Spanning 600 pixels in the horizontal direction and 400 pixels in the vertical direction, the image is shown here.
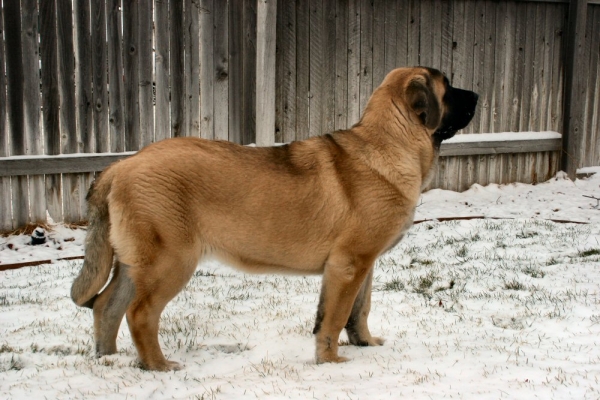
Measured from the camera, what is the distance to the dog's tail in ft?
12.6

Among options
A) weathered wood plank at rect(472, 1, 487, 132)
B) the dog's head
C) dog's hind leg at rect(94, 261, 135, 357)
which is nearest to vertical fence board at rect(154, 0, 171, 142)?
dog's hind leg at rect(94, 261, 135, 357)

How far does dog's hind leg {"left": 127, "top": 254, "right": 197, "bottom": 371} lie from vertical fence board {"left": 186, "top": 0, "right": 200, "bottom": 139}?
4147mm

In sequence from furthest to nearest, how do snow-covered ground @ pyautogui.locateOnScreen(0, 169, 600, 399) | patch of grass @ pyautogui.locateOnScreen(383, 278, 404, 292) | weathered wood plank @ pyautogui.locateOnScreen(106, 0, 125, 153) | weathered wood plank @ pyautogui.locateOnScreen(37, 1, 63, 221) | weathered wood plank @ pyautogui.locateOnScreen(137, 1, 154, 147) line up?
weathered wood plank @ pyautogui.locateOnScreen(137, 1, 154, 147)
weathered wood plank @ pyautogui.locateOnScreen(106, 0, 125, 153)
weathered wood plank @ pyautogui.locateOnScreen(37, 1, 63, 221)
patch of grass @ pyautogui.locateOnScreen(383, 278, 404, 292)
snow-covered ground @ pyautogui.locateOnScreen(0, 169, 600, 399)

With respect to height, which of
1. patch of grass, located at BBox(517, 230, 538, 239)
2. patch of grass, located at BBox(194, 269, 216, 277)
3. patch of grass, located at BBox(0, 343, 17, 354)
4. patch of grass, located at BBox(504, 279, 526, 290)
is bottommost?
patch of grass, located at BBox(194, 269, 216, 277)

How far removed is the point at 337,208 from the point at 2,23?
473cm

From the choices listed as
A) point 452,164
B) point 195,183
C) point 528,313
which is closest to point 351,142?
point 195,183

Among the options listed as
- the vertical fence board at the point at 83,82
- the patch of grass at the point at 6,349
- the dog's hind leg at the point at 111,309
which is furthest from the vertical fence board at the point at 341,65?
the patch of grass at the point at 6,349

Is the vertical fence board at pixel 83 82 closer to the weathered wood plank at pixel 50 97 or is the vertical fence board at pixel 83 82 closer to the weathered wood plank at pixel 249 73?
the weathered wood plank at pixel 50 97

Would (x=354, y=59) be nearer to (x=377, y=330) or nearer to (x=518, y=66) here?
(x=518, y=66)

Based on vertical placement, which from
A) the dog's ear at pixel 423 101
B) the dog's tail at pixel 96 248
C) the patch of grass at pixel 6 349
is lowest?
the patch of grass at pixel 6 349

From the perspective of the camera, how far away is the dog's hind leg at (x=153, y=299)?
368 centimetres

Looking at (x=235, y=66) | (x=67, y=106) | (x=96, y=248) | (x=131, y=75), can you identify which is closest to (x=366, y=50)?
(x=235, y=66)

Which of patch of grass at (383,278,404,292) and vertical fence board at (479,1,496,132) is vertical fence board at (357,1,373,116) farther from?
patch of grass at (383,278,404,292)

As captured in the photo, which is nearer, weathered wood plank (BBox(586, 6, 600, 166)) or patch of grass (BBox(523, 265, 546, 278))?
patch of grass (BBox(523, 265, 546, 278))
